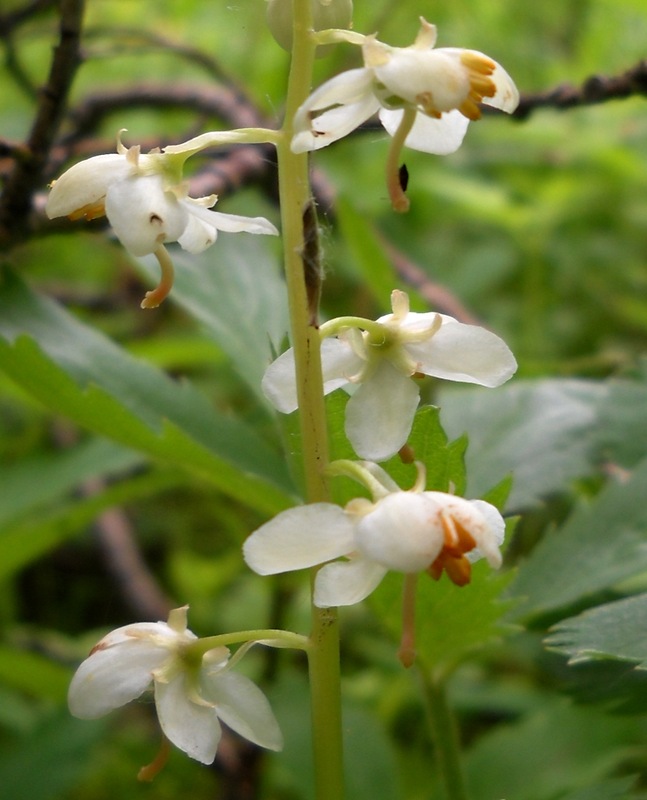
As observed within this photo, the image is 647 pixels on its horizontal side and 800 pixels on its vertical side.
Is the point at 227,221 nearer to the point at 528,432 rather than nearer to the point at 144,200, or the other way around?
the point at 144,200

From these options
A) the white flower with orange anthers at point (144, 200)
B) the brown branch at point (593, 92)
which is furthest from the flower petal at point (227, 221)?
the brown branch at point (593, 92)

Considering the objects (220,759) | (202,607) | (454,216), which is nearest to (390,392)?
(220,759)

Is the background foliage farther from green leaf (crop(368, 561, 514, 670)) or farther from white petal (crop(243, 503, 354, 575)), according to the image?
white petal (crop(243, 503, 354, 575))

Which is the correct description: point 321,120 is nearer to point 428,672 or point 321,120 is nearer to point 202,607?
point 428,672

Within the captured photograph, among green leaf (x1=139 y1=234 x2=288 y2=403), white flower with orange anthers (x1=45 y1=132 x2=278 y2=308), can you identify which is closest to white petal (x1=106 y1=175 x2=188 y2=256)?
white flower with orange anthers (x1=45 y1=132 x2=278 y2=308)

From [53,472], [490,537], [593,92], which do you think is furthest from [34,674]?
[593,92]

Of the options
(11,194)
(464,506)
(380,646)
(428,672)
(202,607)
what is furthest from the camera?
(202,607)

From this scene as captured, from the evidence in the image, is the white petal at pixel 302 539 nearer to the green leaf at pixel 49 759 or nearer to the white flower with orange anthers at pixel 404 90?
the white flower with orange anthers at pixel 404 90
